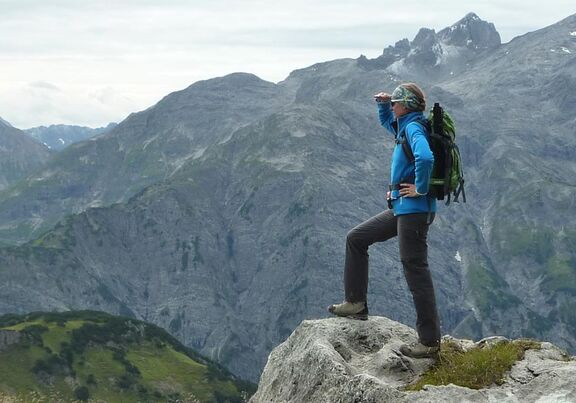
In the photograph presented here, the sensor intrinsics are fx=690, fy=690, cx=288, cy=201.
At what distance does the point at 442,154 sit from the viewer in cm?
1391

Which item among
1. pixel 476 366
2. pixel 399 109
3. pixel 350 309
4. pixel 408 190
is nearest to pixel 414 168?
pixel 408 190

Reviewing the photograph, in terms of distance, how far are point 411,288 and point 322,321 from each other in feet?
9.59

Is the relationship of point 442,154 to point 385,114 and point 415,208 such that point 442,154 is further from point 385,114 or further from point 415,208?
point 385,114

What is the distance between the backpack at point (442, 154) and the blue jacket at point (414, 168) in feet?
0.62

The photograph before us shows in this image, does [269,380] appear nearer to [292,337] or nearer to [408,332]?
[292,337]

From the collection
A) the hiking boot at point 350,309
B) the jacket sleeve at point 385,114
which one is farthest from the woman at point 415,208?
the hiking boot at point 350,309

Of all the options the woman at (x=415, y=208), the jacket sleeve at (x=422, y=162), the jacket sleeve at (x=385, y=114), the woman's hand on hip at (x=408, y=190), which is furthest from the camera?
the jacket sleeve at (x=385, y=114)

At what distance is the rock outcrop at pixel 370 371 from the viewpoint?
1197 cm

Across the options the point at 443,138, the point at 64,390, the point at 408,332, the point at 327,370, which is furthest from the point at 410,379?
the point at 64,390

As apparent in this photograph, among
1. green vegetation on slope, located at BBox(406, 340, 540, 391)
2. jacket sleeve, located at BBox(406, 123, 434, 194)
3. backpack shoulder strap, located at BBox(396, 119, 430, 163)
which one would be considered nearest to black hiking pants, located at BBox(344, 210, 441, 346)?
green vegetation on slope, located at BBox(406, 340, 540, 391)

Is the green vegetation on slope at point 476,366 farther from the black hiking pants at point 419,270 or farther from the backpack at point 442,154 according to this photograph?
the backpack at point 442,154

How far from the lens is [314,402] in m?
13.6

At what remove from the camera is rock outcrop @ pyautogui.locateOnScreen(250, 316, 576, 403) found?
39.3 feet

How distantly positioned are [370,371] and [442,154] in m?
4.71
